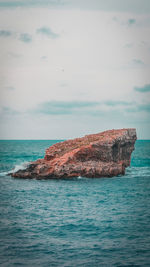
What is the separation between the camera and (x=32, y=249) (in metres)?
16.8

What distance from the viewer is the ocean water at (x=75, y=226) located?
1588 cm

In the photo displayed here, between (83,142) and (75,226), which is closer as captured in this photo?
(75,226)

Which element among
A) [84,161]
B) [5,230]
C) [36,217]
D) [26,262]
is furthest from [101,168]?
[26,262]

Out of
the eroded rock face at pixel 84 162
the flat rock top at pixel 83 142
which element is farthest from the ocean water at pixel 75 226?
the flat rock top at pixel 83 142

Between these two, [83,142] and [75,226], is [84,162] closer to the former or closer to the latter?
[83,142]

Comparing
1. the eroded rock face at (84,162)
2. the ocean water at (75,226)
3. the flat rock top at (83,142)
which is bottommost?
the ocean water at (75,226)

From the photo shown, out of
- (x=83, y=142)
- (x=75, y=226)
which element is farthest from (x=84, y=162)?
(x=75, y=226)

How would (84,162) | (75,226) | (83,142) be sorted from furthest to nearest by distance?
(83,142)
(84,162)
(75,226)

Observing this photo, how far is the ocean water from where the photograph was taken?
1588cm

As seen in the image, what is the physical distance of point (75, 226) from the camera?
2055 centimetres

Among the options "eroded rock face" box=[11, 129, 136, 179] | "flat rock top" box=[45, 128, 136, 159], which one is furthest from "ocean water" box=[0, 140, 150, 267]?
"flat rock top" box=[45, 128, 136, 159]

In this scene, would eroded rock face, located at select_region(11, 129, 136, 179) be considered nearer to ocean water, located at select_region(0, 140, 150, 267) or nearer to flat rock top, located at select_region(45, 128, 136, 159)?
flat rock top, located at select_region(45, 128, 136, 159)

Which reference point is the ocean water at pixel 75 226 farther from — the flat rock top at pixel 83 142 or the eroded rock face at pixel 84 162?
the flat rock top at pixel 83 142

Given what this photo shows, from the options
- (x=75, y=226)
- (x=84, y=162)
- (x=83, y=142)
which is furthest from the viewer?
(x=83, y=142)
